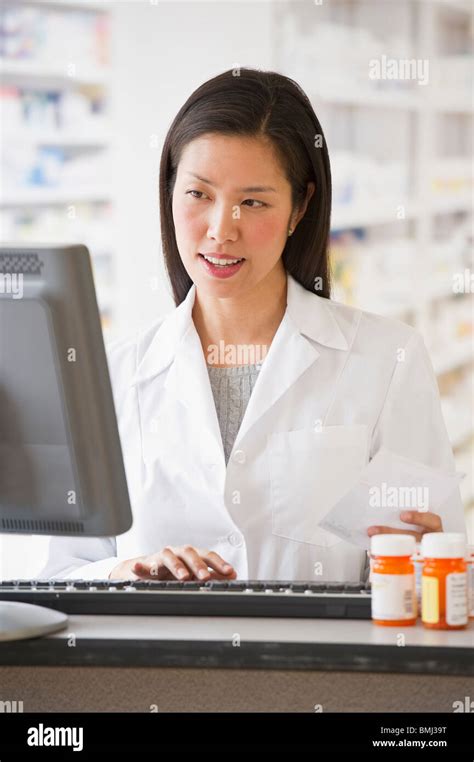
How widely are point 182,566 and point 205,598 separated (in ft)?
0.53

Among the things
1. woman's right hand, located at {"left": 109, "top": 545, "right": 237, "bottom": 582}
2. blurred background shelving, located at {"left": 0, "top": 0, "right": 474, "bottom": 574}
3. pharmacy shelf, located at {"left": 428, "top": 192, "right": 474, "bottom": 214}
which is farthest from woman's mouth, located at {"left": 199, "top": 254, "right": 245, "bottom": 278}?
pharmacy shelf, located at {"left": 428, "top": 192, "right": 474, "bottom": 214}

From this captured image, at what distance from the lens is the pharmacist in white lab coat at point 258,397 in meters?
2.01

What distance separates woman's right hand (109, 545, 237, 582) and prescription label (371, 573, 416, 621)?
12.6 inches

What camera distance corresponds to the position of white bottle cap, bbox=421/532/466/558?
1325 millimetres

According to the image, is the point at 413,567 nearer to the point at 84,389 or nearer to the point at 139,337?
the point at 84,389

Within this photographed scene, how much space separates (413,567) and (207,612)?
0.28m

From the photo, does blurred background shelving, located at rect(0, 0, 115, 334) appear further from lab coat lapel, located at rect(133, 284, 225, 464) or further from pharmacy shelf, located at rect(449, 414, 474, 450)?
lab coat lapel, located at rect(133, 284, 225, 464)

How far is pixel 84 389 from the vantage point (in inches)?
53.7

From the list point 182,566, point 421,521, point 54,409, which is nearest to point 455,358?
point 421,521

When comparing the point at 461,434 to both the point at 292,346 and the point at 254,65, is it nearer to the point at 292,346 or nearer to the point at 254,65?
the point at 254,65

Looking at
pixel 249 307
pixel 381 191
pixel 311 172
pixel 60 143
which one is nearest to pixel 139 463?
pixel 249 307

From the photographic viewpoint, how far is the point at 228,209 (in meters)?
1.97

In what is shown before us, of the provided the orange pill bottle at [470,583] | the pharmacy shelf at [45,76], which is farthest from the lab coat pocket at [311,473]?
the pharmacy shelf at [45,76]

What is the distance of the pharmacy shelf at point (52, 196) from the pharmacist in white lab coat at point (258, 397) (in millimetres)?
2570
